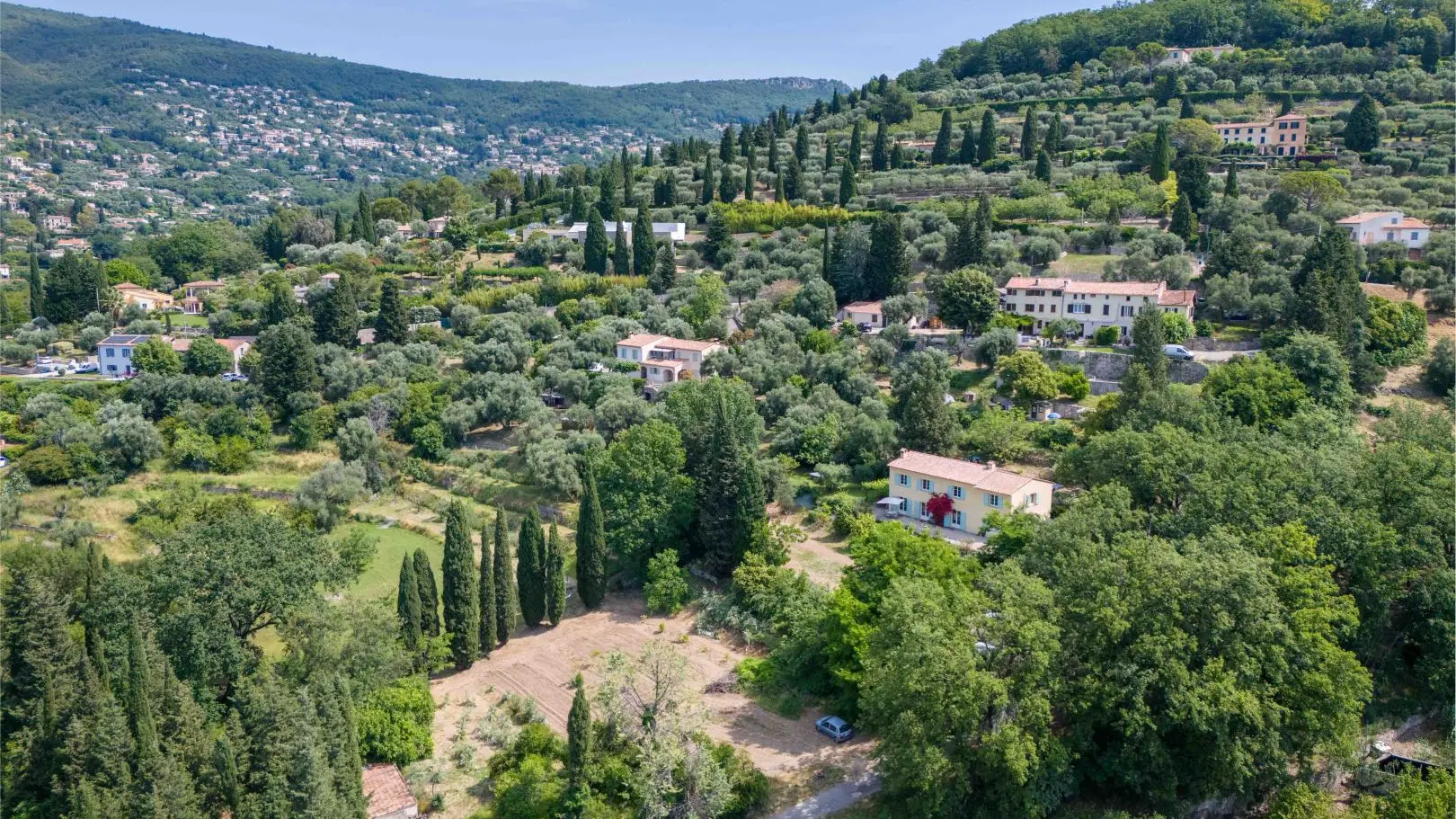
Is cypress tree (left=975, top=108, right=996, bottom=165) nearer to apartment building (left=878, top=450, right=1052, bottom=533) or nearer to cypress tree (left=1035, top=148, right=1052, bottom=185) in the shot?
cypress tree (left=1035, top=148, right=1052, bottom=185)

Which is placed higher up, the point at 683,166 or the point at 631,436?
the point at 683,166

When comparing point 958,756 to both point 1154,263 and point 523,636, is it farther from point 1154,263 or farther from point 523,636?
point 1154,263

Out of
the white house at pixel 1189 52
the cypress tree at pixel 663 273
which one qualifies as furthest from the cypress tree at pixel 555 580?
the white house at pixel 1189 52

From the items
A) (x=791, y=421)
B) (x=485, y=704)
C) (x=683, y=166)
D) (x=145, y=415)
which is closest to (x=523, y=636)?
(x=485, y=704)

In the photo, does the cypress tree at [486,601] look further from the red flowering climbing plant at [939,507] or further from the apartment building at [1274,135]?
the apartment building at [1274,135]

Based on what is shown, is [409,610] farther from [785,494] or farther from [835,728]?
[785,494]

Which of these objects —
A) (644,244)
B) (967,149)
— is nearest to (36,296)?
(644,244)
